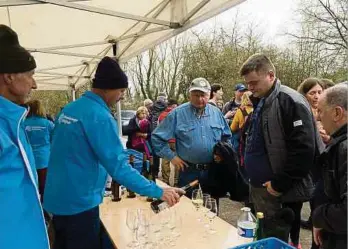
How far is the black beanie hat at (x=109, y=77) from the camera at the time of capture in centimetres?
192

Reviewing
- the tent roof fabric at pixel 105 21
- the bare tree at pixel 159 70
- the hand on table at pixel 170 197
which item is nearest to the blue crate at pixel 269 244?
the hand on table at pixel 170 197

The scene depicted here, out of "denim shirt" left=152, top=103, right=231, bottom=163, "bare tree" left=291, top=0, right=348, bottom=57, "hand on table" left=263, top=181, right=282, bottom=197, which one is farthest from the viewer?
"bare tree" left=291, top=0, right=348, bottom=57

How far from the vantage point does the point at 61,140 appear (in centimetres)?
183

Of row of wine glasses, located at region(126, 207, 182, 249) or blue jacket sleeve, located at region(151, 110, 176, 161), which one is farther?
blue jacket sleeve, located at region(151, 110, 176, 161)

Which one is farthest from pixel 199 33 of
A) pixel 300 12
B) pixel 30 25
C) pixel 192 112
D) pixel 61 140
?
pixel 61 140

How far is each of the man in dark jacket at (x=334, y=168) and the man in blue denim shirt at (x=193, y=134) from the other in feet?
4.45

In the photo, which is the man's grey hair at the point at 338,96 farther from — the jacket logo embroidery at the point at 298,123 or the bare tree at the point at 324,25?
the bare tree at the point at 324,25

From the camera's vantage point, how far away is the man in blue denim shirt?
9.72 ft

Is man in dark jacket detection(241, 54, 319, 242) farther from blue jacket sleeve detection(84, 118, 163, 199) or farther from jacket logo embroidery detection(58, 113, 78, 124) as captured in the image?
jacket logo embroidery detection(58, 113, 78, 124)

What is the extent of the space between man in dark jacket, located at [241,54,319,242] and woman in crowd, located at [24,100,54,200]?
276 cm

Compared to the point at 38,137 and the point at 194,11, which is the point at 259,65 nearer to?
the point at 194,11

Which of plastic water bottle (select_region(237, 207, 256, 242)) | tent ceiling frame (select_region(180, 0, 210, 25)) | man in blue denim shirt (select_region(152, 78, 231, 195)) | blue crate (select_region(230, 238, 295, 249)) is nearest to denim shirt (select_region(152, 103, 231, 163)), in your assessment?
man in blue denim shirt (select_region(152, 78, 231, 195))

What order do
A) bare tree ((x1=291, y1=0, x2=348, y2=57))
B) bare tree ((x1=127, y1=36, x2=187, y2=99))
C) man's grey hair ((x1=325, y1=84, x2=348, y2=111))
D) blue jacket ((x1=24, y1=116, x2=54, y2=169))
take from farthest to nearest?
bare tree ((x1=127, y1=36, x2=187, y2=99)) → bare tree ((x1=291, y1=0, x2=348, y2=57)) → blue jacket ((x1=24, y1=116, x2=54, y2=169)) → man's grey hair ((x1=325, y1=84, x2=348, y2=111))

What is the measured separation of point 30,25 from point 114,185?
2.73 meters
